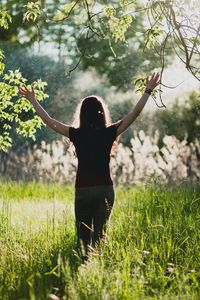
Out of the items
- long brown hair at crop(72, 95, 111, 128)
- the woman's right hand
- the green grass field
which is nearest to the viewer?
the green grass field

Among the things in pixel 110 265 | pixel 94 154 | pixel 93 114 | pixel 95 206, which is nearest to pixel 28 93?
pixel 93 114

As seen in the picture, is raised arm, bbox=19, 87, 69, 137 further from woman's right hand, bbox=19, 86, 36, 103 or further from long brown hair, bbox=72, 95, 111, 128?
long brown hair, bbox=72, 95, 111, 128

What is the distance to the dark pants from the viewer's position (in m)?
4.74

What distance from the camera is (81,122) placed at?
16.0ft

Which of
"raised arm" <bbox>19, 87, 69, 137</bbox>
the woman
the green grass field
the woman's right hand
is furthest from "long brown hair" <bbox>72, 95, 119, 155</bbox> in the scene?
the green grass field

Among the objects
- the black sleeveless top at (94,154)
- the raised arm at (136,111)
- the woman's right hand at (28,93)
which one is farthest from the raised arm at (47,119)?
the raised arm at (136,111)

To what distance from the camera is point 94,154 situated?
4766 millimetres

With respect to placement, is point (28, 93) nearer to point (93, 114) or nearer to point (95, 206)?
point (93, 114)

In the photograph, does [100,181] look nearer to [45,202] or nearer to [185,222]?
[185,222]

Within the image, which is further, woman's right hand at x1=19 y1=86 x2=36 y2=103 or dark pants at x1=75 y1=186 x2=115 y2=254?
woman's right hand at x1=19 y1=86 x2=36 y2=103

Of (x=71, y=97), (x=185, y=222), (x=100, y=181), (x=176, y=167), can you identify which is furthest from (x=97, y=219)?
(x=71, y=97)

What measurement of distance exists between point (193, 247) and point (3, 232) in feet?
8.16

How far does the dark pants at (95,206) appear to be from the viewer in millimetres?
4738

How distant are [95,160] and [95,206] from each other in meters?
0.39
